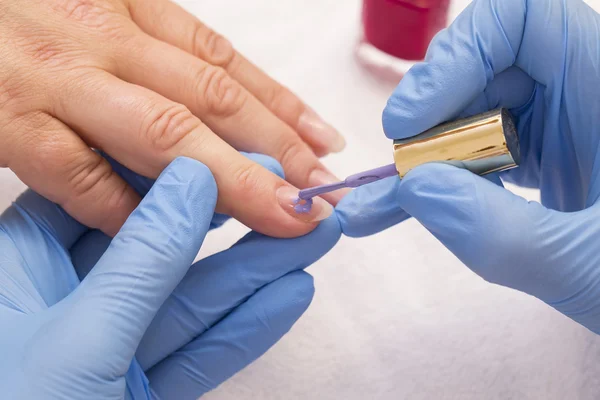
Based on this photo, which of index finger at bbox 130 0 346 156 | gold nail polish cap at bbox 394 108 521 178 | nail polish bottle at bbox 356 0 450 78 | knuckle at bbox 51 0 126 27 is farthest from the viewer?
nail polish bottle at bbox 356 0 450 78

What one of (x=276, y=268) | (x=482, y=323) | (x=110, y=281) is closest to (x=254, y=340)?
(x=276, y=268)

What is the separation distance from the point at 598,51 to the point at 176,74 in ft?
2.38

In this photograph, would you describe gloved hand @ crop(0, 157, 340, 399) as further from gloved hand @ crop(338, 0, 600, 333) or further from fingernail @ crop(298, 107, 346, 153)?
fingernail @ crop(298, 107, 346, 153)

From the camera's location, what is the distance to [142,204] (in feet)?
3.12

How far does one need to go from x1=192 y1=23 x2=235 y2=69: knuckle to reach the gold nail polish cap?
0.55 meters

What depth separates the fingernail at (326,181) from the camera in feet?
3.91

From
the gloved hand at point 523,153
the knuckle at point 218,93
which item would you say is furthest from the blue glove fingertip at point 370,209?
the knuckle at point 218,93

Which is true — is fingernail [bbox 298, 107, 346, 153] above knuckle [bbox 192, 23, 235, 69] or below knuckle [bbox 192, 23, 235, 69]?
below

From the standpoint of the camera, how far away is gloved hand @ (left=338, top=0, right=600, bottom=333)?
0.83 m

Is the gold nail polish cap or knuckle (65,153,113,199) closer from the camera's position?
the gold nail polish cap

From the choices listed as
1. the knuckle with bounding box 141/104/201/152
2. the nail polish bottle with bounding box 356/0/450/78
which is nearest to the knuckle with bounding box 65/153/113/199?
the knuckle with bounding box 141/104/201/152

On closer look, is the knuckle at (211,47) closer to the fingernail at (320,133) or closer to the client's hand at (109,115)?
the client's hand at (109,115)

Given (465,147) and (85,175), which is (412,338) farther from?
(85,175)

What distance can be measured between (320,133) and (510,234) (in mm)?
594
